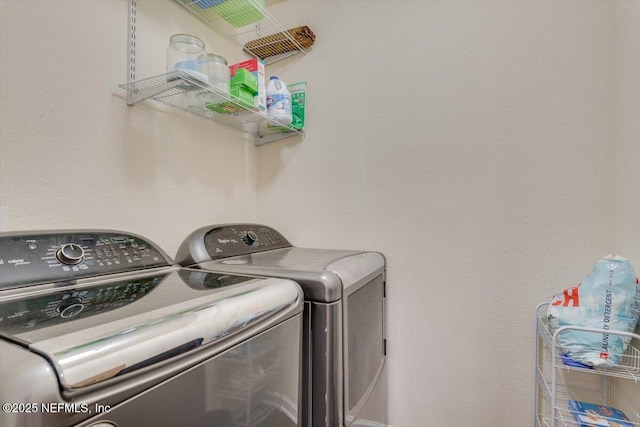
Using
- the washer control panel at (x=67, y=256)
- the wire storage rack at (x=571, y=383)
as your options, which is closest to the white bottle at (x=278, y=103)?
the washer control panel at (x=67, y=256)

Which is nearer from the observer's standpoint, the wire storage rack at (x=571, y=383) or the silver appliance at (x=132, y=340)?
the silver appliance at (x=132, y=340)

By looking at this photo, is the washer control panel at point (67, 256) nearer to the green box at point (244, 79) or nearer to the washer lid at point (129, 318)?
the washer lid at point (129, 318)

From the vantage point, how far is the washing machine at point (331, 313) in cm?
88

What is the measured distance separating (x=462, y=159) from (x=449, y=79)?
1.22ft

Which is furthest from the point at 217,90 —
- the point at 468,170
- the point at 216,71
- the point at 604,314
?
the point at 604,314

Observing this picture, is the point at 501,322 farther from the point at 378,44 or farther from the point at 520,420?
the point at 378,44

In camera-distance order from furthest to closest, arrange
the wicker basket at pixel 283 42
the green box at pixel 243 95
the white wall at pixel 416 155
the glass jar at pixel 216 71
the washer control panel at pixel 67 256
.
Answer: the wicker basket at pixel 283 42, the green box at pixel 243 95, the glass jar at pixel 216 71, the white wall at pixel 416 155, the washer control panel at pixel 67 256

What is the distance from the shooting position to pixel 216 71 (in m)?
1.25

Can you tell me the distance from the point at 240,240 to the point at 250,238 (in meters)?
0.07

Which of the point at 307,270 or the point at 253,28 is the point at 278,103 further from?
the point at 307,270

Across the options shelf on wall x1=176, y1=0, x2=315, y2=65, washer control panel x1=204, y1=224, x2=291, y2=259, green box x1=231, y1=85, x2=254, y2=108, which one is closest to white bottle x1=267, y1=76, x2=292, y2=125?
green box x1=231, y1=85, x2=254, y2=108

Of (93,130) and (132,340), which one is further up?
(93,130)

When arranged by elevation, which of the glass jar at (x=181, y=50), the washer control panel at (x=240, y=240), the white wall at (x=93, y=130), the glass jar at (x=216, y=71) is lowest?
the washer control panel at (x=240, y=240)

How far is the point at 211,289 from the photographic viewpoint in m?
0.71
